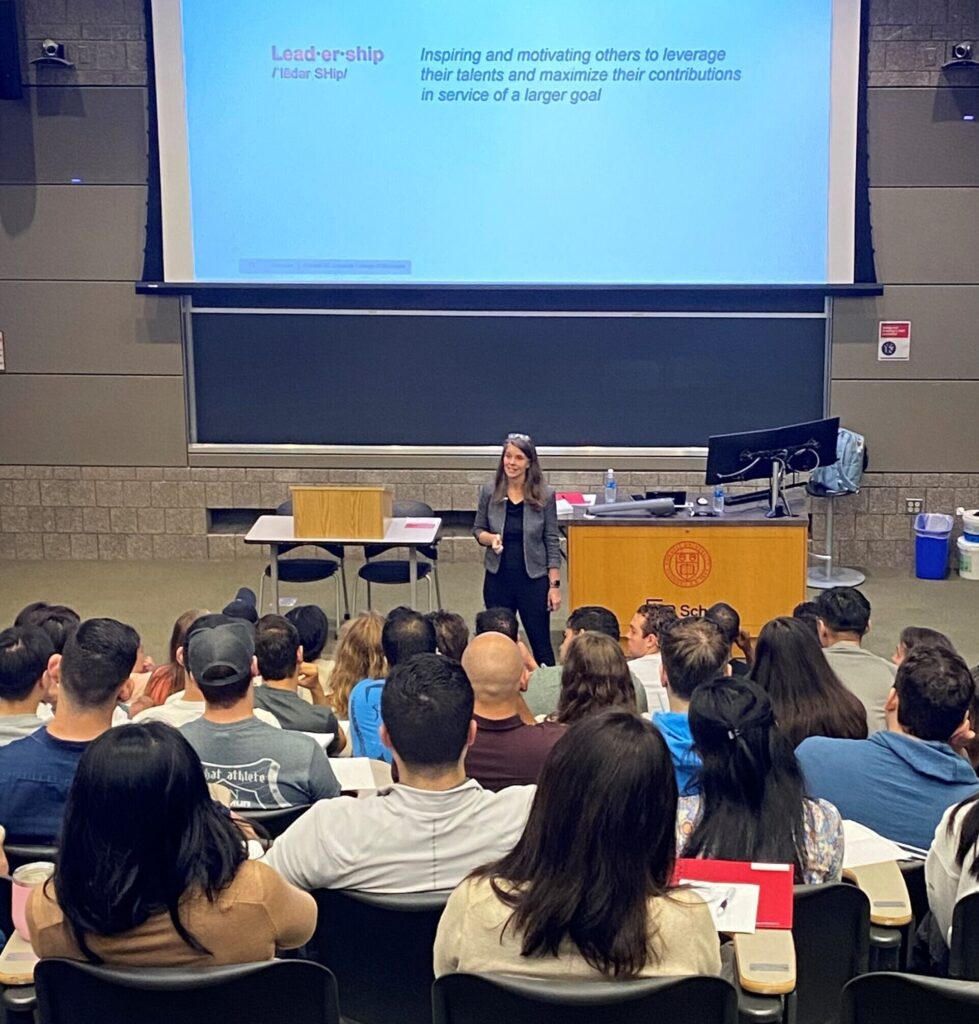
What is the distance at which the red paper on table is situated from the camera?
89.9 inches

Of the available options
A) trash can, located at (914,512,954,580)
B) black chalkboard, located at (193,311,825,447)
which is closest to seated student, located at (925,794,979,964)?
trash can, located at (914,512,954,580)

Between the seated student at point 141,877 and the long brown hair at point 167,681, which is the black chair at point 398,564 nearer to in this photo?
the long brown hair at point 167,681

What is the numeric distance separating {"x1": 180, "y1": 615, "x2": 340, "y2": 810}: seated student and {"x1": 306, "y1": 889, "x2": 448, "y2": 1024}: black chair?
0.51 metres

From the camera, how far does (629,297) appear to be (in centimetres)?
820

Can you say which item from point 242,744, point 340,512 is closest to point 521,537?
point 340,512

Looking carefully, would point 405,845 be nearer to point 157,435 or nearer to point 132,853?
point 132,853

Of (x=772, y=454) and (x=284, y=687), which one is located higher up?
(x=772, y=454)

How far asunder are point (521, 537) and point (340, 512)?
0.92 m

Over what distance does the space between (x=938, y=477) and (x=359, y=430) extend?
353 centimetres

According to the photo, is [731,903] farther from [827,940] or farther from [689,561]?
[689,561]

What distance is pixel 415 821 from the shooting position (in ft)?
8.13

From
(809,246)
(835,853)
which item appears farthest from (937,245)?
(835,853)

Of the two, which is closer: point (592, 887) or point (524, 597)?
point (592, 887)

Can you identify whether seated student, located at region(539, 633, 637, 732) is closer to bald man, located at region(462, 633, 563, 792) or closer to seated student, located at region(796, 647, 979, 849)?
bald man, located at region(462, 633, 563, 792)
